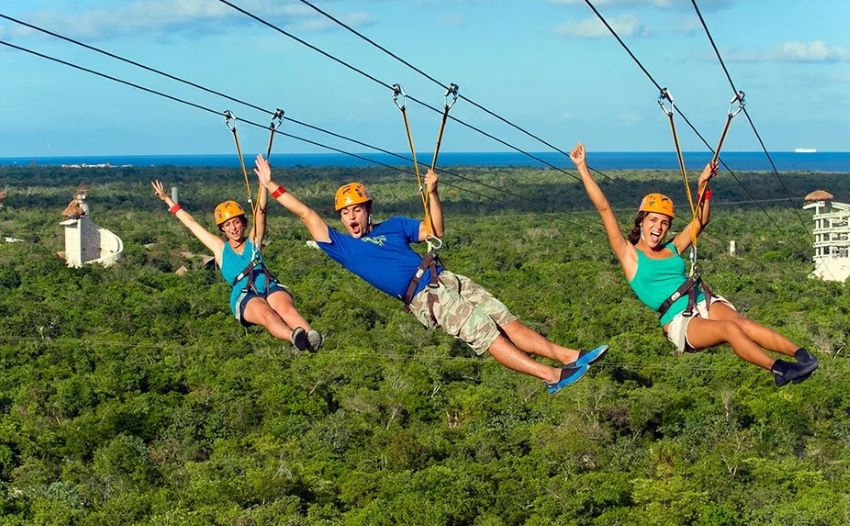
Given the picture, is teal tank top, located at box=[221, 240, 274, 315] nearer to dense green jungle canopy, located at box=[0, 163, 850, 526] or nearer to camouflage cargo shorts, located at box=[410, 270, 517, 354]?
camouflage cargo shorts, located at box=[410, 270, 517, 354]

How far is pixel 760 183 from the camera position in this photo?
144 metres

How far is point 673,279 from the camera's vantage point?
504 inches

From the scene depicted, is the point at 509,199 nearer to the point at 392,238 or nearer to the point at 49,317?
the point at 49,317

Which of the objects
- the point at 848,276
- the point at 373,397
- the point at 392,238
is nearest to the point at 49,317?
the point at 373,397

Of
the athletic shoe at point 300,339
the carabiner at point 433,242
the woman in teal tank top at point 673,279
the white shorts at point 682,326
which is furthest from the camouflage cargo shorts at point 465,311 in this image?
the white shorts at point 682,326

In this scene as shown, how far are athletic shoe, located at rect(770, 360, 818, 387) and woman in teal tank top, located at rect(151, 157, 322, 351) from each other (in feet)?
13.2

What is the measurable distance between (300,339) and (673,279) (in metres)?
3.24

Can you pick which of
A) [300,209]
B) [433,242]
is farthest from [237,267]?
[433,242]

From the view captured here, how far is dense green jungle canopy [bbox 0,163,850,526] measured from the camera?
3133 cm

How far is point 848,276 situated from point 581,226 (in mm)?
29598

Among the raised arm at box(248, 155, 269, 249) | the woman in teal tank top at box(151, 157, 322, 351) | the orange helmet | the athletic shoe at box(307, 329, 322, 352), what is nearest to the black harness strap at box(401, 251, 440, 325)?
the orange helmet

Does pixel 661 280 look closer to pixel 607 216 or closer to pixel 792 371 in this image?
pixel 607 216

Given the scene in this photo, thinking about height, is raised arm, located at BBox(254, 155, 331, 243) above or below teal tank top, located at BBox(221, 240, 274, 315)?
above

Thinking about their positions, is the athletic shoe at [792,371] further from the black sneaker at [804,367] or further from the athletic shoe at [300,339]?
the athletic shoe at [300,339]
